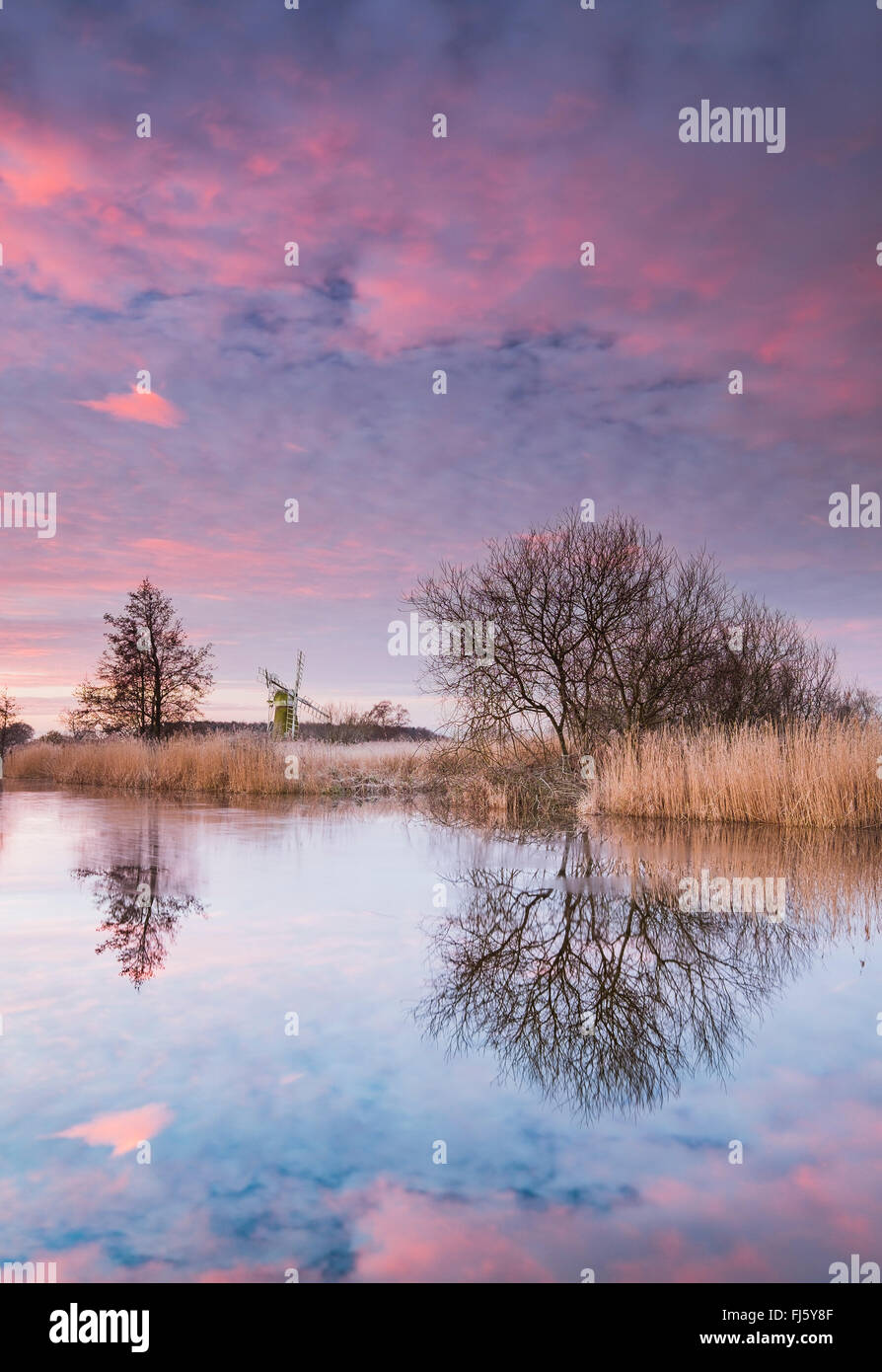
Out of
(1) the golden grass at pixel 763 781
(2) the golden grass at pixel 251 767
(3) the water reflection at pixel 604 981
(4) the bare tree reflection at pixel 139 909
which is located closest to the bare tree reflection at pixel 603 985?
(3) the water reflection at pixel 604 981

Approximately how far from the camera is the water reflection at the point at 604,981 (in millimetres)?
3629

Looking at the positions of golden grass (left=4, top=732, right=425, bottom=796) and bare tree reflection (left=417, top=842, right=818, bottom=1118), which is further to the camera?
golden grass (left=4, top=732, right=425, bottom=796)

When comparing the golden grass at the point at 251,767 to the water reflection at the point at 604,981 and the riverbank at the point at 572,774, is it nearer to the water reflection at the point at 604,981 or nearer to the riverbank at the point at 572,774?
the riverbank at the point at 572,774

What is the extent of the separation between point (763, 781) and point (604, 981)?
31.9 ft

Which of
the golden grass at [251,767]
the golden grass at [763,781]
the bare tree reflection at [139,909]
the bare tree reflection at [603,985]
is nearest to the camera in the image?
the bare tree reflection at [603,985]

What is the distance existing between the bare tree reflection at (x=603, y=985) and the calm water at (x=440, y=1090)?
0.08ft

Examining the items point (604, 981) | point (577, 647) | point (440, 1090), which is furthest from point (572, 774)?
point (440, 1090)

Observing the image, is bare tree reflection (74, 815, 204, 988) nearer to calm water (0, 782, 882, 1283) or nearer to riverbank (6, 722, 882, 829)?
calm water (0, 782, 882, 1283)

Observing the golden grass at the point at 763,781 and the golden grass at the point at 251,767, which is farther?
the golden grass at the point at 251,767

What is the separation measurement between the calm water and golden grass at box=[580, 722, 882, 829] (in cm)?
652

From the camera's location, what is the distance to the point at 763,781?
534 inches

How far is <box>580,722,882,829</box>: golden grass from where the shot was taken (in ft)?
43.4

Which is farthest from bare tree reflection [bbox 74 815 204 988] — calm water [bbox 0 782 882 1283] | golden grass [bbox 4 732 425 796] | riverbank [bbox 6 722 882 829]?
golden grass [bbox 4 732 425 796]
